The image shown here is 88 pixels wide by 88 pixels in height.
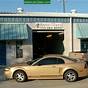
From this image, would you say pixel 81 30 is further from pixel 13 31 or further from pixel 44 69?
pixel 44 69

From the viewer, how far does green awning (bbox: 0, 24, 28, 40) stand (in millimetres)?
32750

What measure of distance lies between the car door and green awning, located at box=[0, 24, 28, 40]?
13.0m

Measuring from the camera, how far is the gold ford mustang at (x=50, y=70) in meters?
19.8

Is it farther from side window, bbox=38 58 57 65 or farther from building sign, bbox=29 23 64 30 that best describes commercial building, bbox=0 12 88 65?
side window, bbox=38 58 57 65

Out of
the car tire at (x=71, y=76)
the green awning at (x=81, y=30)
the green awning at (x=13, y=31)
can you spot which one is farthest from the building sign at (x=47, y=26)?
the car tire at (x=71, y=76)

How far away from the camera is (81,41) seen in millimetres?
35406

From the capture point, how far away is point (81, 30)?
1358 inches

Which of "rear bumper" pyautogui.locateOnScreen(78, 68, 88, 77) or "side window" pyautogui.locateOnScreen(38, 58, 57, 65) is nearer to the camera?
"rear bumper" pyautogui.locateOnScreen(78, 68, 88, 77)

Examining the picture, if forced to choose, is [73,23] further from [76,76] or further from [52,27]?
[76,76]

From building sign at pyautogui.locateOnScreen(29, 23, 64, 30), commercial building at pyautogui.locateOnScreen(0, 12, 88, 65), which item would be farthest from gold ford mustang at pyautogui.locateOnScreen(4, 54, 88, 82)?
building sign at pyautogui.locateOnScreen(29, 23, 64, 30)

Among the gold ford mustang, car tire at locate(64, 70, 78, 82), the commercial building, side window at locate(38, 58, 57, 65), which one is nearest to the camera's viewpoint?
car tire at locate(64, 70, 78, 82)

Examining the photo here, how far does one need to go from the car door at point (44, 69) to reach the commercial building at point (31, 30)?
512 inches

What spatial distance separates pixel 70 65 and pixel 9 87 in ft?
12.7

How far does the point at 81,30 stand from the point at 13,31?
662 cm
